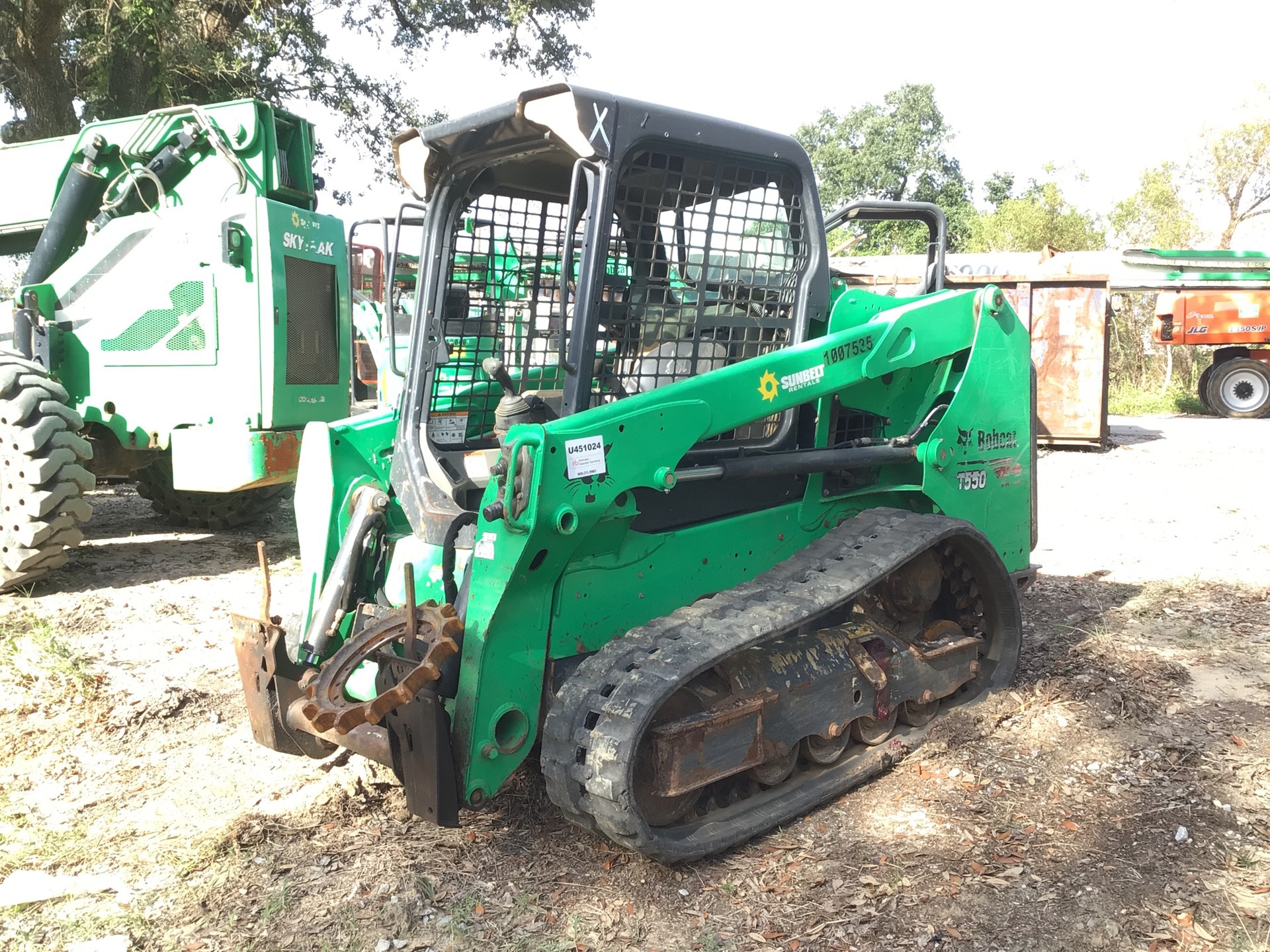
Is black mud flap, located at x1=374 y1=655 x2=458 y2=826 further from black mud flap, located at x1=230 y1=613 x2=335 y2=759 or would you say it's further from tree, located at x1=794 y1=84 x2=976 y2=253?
tree, located at x1=794 y1=84 x2=976 y2=253

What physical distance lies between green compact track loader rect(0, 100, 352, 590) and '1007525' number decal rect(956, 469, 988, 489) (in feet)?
14.5

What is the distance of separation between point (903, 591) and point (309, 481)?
7.92 feet

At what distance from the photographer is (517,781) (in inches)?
145

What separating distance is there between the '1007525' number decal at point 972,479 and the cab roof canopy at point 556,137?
4.75ft

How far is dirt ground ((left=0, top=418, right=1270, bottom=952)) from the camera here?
111 inches

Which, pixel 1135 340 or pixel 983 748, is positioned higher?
pixel 1135 340

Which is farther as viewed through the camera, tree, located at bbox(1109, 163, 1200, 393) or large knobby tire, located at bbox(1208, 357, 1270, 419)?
tree, located at bbox(1109, 163, 1200, 393)

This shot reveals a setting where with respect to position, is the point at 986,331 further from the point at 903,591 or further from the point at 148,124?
the point at 148,124

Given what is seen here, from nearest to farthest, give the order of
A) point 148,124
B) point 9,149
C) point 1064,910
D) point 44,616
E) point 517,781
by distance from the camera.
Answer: point 1064,910 < point 517,781 < point 44,616 < point 148,124 < point 9,149

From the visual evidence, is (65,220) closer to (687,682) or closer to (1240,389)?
(687,682)

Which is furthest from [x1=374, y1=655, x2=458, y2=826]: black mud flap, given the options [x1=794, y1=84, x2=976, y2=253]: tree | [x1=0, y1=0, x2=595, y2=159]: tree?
[x1=794, y1=84, x2=976, y2=253]: tree

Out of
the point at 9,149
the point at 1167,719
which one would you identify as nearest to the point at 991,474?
the point at 1167,719

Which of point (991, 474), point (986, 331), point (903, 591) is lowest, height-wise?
point (903, 591)

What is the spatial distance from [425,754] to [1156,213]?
32015mm
